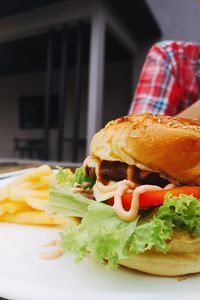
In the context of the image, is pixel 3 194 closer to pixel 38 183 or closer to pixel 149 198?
pixel 38 183

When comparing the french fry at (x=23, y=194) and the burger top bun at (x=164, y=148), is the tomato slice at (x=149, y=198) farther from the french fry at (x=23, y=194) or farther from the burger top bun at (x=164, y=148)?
the french fry at (x=23, y=194)

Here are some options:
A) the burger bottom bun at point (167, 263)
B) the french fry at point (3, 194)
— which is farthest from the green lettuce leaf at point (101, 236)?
the french fry at point (3, 194)

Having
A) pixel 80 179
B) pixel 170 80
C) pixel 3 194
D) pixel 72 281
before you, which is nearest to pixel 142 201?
pixel 72 281

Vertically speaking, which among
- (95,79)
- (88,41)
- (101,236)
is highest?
(88,41)

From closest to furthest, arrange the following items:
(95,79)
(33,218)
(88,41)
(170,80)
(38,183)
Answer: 1. (33,218)
2. (38,183)
3. (170,80)
4. (95,79)
5. (88,41)

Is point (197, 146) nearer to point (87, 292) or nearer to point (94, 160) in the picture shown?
point (94, 160)

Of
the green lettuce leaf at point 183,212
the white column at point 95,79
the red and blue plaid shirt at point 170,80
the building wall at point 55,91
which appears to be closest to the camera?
the green lettuce leaf at point 183,212
